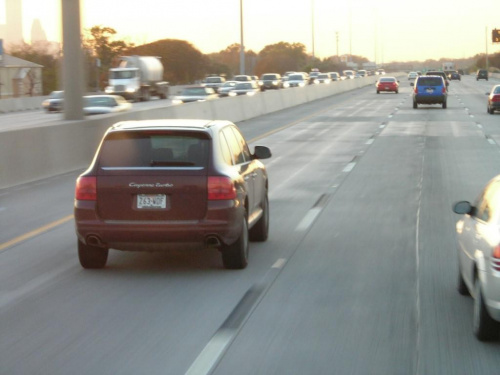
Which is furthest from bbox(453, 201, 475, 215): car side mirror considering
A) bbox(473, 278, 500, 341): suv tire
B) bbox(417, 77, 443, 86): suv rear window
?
bbox(417, 77, 443, 86): suv rear window

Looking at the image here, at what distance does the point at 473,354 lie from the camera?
686cm

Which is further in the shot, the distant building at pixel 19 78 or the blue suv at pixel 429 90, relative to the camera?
the distant building at pixel 19 78

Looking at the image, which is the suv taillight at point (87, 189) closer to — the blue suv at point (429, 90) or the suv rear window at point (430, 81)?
the suv rear window at point (430, 81)

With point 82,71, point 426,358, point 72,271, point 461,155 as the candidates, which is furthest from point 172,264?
point 461,155

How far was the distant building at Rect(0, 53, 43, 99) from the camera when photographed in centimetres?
9781

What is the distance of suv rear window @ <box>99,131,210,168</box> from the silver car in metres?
2.79

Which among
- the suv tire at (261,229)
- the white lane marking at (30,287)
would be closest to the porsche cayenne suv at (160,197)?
the white lane marking at (30,287)

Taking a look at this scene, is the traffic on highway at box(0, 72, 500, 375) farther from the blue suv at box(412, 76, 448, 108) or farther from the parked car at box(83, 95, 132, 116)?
the blue suv at box(412, 76, 448, 108)

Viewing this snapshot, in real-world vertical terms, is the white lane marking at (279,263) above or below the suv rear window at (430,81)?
below

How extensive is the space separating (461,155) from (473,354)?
18.9 metres

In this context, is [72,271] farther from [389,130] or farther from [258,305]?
[389,130]

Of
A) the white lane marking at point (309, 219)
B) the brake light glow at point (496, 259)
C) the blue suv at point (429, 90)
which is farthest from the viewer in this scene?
the blue suv at point (429, 90)

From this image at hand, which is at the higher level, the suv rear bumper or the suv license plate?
the suv license plate

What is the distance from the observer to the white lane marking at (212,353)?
256 inches
